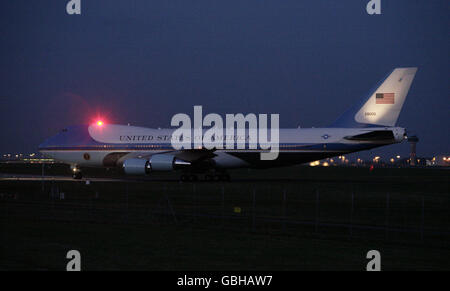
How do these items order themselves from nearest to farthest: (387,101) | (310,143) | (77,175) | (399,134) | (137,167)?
(399,134)
(310,143)
(387,101)
(137,167)
(77,175)

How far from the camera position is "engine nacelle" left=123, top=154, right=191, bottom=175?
48.9 metres

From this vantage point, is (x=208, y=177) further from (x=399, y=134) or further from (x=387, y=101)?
(x=399, y=134)

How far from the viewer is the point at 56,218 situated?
24141 millimetres

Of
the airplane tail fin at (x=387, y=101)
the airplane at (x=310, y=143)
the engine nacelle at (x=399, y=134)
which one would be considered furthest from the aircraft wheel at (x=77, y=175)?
the engine nacelle at (x=399, y=134)

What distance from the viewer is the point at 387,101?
49.0 m

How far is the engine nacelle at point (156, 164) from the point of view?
161 feet

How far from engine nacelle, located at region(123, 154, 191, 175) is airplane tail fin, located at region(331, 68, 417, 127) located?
48.0ft

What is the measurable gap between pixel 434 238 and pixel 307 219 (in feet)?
20.0

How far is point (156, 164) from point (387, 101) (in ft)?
63.9

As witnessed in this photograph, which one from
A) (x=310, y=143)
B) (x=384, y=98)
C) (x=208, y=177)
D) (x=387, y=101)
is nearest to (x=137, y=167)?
(x=208, y=177)

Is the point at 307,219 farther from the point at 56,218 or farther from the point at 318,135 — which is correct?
the point at 318,135
